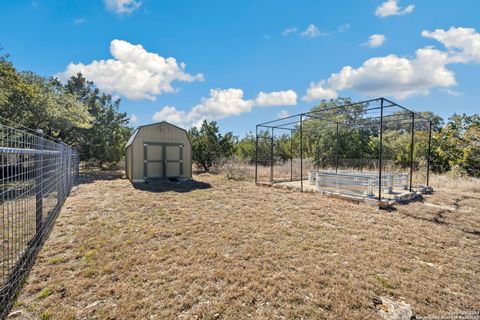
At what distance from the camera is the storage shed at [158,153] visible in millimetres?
9844

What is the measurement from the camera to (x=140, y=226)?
4062mm

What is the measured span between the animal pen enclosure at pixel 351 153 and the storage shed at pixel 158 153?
389 cm

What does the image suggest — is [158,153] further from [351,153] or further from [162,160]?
[351,153]

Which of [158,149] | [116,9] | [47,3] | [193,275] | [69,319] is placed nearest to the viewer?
[69,319]

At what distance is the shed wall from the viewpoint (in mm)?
9781

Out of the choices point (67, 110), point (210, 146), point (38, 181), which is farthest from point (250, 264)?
point (67, 110)

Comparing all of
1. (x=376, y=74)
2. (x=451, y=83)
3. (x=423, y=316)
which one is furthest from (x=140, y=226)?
(x=451, y=83)

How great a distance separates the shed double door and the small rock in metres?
9.64

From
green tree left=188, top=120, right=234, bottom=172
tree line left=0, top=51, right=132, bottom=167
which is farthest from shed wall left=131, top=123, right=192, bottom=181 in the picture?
tree line left=0, top=51, right=132, bottom=167

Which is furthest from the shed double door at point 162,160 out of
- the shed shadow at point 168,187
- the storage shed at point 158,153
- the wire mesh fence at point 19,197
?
the wire mesh fence at point 19,197

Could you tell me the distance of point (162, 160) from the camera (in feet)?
34.7

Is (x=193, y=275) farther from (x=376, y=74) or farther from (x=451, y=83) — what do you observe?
A: (x=451, y=83)

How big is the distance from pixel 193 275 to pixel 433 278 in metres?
2.73

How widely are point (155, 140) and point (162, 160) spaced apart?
39.6 inches
